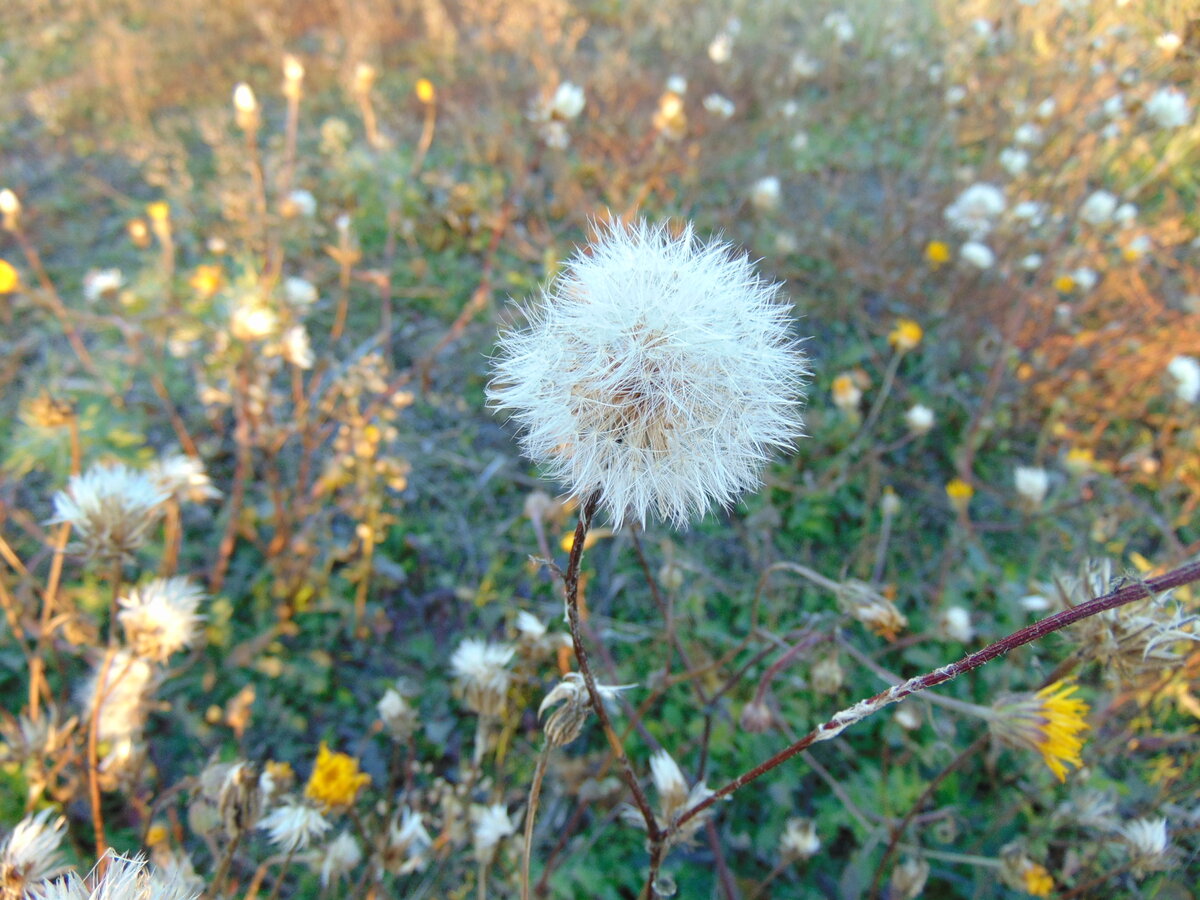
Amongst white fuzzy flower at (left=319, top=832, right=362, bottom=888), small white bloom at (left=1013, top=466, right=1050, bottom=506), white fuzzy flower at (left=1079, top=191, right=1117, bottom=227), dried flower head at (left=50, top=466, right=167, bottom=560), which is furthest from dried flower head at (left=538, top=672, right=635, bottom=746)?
white fuzzy flower at (left=1079, top=191, right=1117, bottom=227)

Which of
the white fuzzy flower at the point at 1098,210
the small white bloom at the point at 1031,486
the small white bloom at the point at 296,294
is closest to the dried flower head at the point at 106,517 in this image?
the small white bloom at the point at 296,294

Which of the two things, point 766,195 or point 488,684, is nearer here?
point 488,684

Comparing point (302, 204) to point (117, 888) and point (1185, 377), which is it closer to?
point (117, 888)

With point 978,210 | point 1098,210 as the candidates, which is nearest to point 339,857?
point 978,210

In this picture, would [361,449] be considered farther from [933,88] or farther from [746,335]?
[933,88]

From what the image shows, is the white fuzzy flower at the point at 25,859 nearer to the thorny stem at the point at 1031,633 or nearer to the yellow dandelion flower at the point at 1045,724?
the thorny stem at the point at 1031,633

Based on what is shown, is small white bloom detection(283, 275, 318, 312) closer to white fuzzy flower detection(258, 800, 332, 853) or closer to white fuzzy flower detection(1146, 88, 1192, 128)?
white fuzzy flower detection(258, 800, 332, 853)

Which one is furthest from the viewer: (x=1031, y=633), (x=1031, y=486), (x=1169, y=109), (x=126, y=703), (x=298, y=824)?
(x=1169, y=109)
